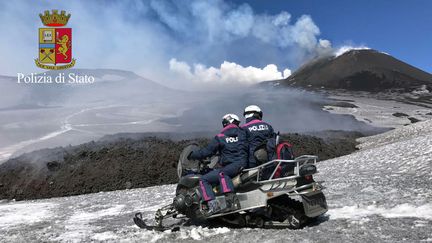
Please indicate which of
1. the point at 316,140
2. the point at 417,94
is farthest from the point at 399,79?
the point at 316,140

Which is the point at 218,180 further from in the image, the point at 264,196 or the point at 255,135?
the point at 255,135

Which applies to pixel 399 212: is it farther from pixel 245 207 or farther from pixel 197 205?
pixel 197 205

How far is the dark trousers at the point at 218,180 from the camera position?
7445mm

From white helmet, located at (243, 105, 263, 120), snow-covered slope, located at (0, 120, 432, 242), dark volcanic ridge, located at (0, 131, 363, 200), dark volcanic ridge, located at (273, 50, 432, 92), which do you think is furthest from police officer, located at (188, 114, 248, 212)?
dark volcanic ridge, located at (273, 50, 432, 92)

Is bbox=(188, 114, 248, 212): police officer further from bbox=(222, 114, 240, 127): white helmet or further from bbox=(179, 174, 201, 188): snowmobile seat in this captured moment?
bbox=(179, 174, 201, 188): snowmobile seat

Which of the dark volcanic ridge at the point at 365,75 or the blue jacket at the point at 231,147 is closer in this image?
the blue jacket at the point at 231,147

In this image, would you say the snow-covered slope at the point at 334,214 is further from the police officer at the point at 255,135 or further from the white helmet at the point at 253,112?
the white helmet at the point at 253,112

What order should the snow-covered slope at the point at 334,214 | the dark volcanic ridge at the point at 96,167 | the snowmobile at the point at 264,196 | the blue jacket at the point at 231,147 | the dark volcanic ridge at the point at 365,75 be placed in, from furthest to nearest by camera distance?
A: the dark volcanic ridge at the point at 365,75, the dark volcanic ridge at the point at 96,167, the blue jacket at the point at 231,147, the snowmobile at the point at 264,196, the snow-covered slope at the point at 334,214

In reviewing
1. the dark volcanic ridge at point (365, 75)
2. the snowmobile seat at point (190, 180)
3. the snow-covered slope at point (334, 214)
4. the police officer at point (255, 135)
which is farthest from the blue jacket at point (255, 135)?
the dark volcanic ridge at point (365, 75)

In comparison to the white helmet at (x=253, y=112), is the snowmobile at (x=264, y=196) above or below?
below

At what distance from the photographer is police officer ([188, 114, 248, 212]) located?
7.43m

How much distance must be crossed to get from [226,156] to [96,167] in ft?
53.9

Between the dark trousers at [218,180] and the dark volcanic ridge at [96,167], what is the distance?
43.6 ft

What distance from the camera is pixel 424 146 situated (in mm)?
14727
